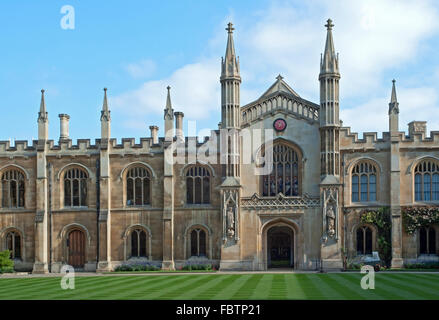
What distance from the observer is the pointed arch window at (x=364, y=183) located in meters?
42.8

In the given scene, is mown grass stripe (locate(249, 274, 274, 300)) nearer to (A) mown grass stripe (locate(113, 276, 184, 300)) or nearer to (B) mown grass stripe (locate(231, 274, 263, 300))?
(B) mown grass stripe (locate(231, 274, 263, 300))

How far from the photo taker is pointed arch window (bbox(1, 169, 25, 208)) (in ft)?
151

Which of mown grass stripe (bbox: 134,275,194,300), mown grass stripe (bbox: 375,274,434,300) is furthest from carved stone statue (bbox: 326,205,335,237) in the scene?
mown grass stripe (bbox: 134,275,194,300)

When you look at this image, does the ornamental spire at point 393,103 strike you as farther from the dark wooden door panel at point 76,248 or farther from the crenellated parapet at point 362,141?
the dark wooden door panel at point 76,248

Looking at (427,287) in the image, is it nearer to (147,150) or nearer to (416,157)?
(416,157)

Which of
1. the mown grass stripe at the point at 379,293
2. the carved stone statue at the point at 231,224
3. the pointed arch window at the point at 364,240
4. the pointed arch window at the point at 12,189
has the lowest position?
the mown grass stripe at the point at 379,293

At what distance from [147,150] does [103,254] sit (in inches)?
303

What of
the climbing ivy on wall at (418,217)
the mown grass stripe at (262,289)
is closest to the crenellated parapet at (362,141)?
the climbing ivy on wall at (418,217)

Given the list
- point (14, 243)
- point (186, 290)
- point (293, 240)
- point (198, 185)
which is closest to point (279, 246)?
point (293, 240)

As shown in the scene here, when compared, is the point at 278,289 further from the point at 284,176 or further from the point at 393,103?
the point at 393,103

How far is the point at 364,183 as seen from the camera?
42.8 metres

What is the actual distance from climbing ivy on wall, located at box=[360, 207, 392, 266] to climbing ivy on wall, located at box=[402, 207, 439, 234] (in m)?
1.13

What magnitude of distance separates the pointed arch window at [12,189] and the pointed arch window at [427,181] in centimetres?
2699

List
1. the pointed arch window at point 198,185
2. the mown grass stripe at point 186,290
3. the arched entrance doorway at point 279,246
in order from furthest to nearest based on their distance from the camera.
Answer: the pointed arch window at point 198,185 → the arched entrance doorway at point 279,246 → the mown grass stripe at point 186,290
